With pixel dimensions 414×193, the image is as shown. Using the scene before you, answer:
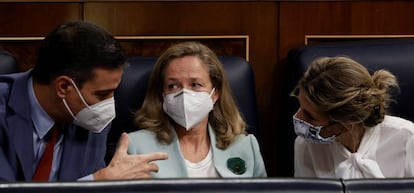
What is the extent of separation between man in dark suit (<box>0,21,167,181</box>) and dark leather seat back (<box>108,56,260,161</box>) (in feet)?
1.05

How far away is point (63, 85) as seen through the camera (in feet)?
6.63

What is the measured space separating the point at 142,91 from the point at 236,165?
42cm

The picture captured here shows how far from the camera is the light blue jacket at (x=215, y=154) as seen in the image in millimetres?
2275

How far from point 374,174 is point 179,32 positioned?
41.5 inches

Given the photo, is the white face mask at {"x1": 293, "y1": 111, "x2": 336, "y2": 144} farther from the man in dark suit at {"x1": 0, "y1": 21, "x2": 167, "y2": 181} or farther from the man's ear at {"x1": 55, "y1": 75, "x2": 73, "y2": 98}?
the man's ear at {"x1": 55, "y1": 75, "x2": 73, "y2": 98}

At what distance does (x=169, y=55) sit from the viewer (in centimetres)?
242

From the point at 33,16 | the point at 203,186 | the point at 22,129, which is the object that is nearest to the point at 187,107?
the point at 22,129

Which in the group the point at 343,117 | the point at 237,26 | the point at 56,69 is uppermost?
the point at 237,26

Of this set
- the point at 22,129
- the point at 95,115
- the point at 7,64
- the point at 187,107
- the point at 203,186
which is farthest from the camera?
the point at 7,64

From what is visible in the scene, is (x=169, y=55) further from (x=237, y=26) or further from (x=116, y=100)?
(x=237, y=26)

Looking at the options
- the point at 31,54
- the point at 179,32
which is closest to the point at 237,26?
the point at 179,32

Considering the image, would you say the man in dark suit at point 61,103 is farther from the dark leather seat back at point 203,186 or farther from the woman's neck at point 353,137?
the dark leather seat back at point 203,186

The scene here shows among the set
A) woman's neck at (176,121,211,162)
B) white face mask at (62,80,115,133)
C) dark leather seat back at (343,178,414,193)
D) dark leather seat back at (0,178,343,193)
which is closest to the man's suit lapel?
white face mask at (62,80,115,133)

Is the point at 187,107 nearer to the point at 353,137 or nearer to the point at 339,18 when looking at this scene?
the point at 353,137
